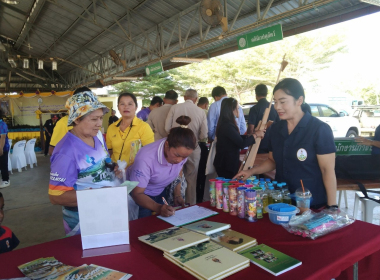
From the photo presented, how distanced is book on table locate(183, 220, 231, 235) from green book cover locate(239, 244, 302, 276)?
210 mm

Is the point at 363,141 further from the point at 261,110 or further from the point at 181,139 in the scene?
the point at 181,139

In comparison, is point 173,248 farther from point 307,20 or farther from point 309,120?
point 307,20

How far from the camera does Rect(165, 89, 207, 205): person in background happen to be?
158 inches

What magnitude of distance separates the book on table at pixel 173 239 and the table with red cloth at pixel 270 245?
0.04m

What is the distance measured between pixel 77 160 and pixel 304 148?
4.52 feet

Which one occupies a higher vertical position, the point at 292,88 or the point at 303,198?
the point at 292,88

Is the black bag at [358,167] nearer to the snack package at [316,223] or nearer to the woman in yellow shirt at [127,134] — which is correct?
the snack package at [316,223]

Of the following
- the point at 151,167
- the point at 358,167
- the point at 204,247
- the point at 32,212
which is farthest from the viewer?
the point at 32,212

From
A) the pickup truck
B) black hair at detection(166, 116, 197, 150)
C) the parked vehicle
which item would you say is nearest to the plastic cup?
black hair at detection(166, 116, 197, 150)

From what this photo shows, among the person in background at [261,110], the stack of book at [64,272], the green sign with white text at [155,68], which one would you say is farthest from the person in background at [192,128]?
the green sign with white text at [155,68]

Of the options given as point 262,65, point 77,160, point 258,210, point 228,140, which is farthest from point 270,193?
point 262,65

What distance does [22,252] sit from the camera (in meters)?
1.38

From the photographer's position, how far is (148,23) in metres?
8.41

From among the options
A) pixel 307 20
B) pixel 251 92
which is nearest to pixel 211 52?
pixel 307 20
